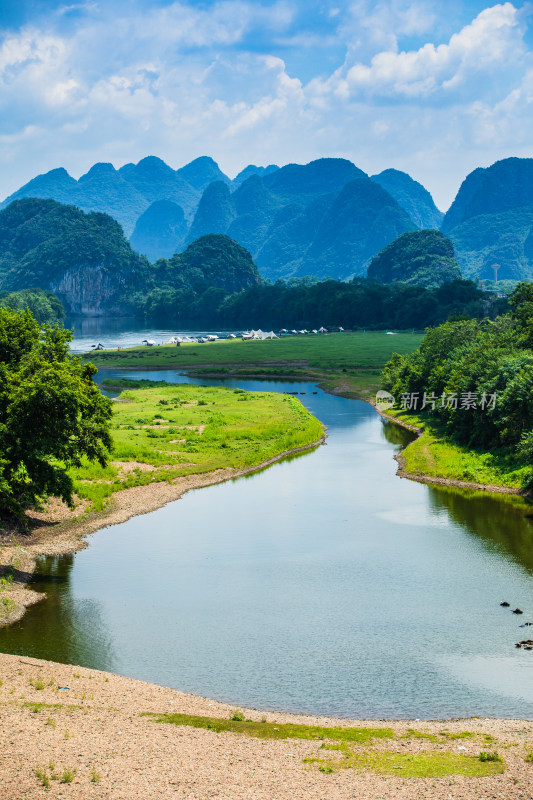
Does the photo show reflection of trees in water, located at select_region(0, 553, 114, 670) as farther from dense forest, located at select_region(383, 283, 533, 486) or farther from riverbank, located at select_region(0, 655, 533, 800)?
dense forest, located at select_region(383, 283, 533, 486)

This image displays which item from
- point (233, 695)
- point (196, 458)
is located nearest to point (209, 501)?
point (196, 458)

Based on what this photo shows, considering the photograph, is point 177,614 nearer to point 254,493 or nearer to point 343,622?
point 343,622

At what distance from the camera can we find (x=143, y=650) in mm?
29938

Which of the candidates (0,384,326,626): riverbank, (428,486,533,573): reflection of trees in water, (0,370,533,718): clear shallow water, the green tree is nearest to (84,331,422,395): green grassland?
(0,384,326,626): riverbank

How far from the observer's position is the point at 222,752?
2122cm

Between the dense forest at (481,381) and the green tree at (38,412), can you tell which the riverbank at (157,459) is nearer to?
the green tree at (38,412)

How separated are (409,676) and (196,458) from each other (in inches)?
1436

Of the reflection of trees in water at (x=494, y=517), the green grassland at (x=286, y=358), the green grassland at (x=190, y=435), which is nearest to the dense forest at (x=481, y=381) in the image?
the reflection of trees in water at (x=494, y=517)

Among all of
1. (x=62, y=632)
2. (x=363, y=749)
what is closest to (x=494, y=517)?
(x=62, y=632)

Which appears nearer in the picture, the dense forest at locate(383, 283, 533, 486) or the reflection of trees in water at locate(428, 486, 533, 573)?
the reflection of trees in water at locate(428, 486, 533, 573)

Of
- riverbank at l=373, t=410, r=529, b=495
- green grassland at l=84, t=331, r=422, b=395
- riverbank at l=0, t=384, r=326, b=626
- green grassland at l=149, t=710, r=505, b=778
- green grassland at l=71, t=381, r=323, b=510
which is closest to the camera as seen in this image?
green grassland at l=149, t=710, r=505, b=778

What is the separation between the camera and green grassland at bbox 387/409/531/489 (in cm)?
5528

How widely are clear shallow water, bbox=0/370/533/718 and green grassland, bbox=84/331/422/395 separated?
213ft

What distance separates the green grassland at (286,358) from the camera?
132m
